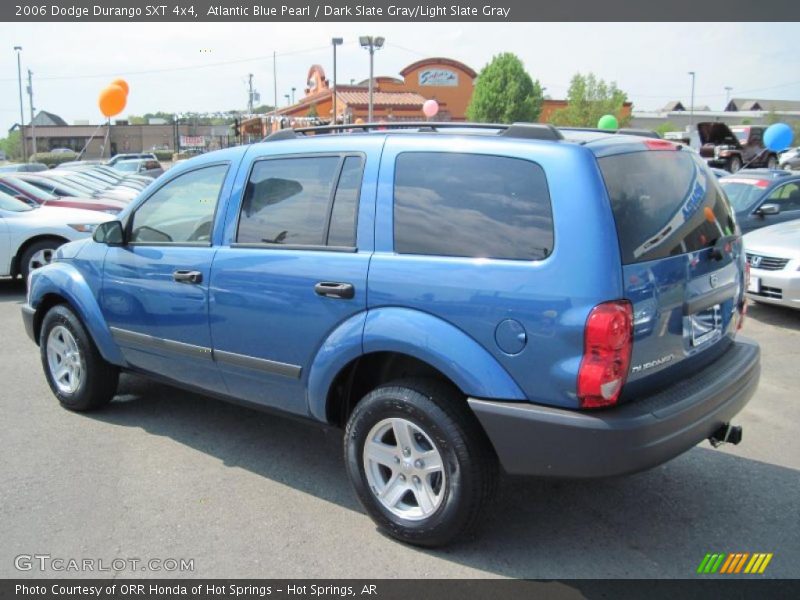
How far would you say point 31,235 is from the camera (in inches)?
380

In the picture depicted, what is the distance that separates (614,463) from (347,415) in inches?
55.7

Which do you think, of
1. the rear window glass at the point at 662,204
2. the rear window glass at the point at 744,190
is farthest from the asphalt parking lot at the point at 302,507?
the rear window glass at the point at 744,190

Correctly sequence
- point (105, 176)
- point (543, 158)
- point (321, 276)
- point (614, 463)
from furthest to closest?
point (105, 176)
point (321, 276)
point (543, 158)
point (614, 463)

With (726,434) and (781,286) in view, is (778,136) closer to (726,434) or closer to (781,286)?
(781,286)

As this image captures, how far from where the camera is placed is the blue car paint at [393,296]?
109 inches

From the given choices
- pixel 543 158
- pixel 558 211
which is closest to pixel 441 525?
pixel 558 211

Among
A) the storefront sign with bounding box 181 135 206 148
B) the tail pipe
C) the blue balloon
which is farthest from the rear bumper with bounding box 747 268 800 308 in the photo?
the storefront sign with bounding box 181 135 206 148

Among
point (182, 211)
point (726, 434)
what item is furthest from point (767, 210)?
point (182, 211)

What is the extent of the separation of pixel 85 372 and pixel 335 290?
247cm

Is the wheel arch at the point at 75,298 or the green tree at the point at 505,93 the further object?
the green tree at the point at 505,93

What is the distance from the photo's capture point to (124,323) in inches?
176

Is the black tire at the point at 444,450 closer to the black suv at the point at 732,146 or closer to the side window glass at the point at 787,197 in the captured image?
the side window glass at the point at 787,197

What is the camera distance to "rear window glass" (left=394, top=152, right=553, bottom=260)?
2.92 meters

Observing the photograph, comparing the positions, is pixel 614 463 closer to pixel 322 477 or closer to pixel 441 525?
pixel 441 525
